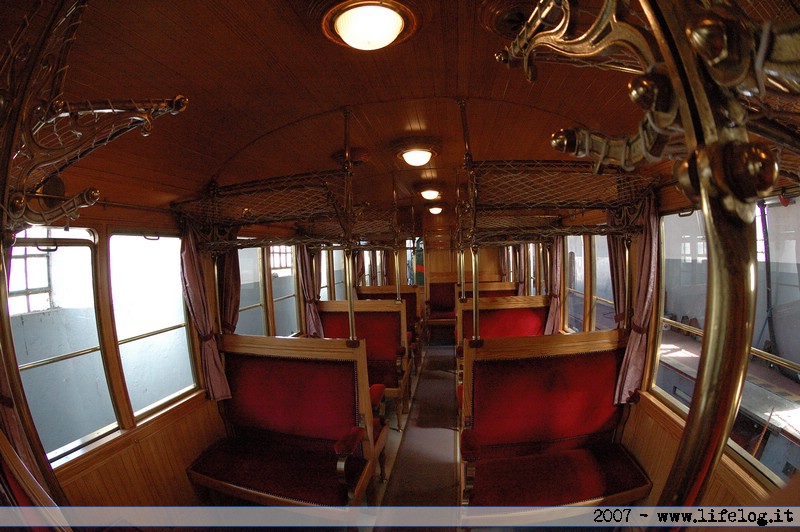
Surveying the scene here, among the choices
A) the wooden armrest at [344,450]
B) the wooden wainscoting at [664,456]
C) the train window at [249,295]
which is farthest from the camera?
the train window at [249,295]

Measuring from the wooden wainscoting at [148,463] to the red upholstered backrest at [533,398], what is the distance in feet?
8.69

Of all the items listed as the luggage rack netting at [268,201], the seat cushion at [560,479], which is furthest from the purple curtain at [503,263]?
the seat cushion at [560,479]

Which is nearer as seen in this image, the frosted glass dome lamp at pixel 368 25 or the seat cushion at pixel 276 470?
the frosted glass dome lamp at pixel 368 25

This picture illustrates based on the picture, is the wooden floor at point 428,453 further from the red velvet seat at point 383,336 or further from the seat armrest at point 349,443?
the seat armrest at point 349,443

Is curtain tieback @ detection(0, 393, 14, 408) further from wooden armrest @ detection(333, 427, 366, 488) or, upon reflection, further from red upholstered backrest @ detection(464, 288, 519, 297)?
red upholstered backrest @ detection(464, 288, 519, 297)

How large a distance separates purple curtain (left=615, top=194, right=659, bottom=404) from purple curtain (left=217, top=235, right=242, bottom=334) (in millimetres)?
3888

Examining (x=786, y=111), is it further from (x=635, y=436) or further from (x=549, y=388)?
(x=635, y=436)

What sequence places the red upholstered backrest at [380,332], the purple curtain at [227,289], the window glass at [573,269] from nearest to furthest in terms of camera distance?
the purple curtain at [227,289] < the red upholstered backrest at [380,332] < the window glass at [573,269]

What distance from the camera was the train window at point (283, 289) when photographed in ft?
19.5

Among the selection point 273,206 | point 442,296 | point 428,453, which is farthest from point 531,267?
point 273,206

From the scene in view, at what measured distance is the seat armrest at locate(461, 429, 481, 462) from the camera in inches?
92.6

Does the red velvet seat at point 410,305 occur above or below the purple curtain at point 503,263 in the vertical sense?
below

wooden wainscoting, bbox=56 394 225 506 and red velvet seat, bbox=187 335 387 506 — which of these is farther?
red velvet seat, bbox=187 335 387 506

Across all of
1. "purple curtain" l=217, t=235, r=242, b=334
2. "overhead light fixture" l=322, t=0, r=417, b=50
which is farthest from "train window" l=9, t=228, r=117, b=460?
"overhead light fixture" l=322, t=0, r=417, b=50
